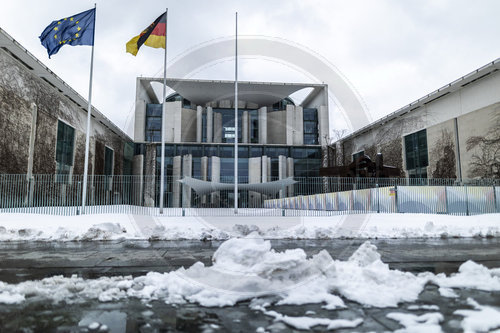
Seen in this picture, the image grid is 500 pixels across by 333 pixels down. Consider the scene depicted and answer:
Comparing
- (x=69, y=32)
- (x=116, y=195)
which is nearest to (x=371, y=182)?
(x=116, y=195)

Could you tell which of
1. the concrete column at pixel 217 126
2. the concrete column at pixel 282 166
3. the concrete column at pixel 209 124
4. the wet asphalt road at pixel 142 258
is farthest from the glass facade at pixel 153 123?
the wet asphalt road at pixel 142 258

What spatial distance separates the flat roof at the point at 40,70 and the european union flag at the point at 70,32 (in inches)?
298

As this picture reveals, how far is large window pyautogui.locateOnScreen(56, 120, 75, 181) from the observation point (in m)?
32.4

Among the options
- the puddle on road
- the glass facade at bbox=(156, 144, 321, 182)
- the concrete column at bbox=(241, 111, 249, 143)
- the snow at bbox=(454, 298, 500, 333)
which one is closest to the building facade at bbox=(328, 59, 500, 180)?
the glass facade at bbox=(156, 144, 321, 182)

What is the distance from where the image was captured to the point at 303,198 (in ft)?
87.4

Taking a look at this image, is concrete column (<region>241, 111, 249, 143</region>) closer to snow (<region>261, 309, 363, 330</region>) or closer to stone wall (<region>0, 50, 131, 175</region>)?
stone wall (<region>0, 50, 131, 175</region>)

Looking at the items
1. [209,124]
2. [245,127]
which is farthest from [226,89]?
[245,127]

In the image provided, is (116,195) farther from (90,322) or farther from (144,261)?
(90,322)

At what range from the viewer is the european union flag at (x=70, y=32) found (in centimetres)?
1669

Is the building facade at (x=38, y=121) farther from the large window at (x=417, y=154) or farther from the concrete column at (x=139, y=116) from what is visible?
the large window at (x=417, y=154)

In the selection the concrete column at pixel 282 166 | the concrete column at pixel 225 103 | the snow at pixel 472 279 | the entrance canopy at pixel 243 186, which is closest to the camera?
the snow at pixel 472 279

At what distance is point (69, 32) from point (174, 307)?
18120 mm

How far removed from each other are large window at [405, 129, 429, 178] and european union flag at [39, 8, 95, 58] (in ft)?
Answer: 104

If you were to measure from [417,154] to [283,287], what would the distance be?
35.9 m
